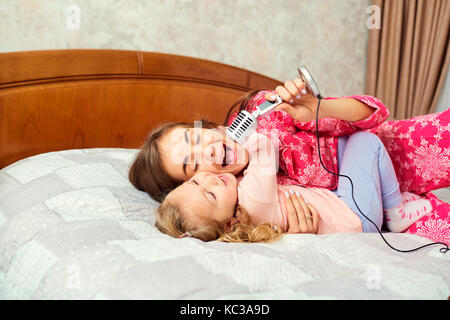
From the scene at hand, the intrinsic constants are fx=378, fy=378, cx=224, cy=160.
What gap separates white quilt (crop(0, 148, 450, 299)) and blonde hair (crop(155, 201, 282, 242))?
0.12 ft

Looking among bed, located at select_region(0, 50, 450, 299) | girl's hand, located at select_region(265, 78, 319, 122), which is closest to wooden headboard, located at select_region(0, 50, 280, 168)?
bed, located at select_region(0, 50, 450, 299)

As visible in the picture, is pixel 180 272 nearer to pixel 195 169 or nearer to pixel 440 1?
pixel 195 169

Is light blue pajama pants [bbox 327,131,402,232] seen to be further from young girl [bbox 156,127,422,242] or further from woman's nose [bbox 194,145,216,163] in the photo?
woman's nose [bbox 194,145,216,163]

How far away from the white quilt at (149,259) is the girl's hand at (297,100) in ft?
1.25

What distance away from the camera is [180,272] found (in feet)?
2.36

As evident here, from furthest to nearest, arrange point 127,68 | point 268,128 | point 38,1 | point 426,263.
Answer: point 127,68, point 38,1, point 268,128, point 426,263

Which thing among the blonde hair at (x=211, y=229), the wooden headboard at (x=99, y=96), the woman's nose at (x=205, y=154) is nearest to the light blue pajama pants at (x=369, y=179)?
the blonde hair at (x=211, y=229)

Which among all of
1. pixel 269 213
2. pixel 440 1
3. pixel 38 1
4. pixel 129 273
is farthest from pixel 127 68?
pixel 440 1

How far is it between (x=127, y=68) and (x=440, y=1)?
187 centimetres

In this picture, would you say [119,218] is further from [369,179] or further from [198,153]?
[369,179]

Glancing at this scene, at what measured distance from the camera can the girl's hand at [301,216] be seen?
3.60 feet

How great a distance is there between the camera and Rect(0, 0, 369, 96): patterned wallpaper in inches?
60.3

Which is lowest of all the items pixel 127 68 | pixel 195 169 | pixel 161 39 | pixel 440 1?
pixel 195 169

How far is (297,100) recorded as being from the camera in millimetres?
1167
